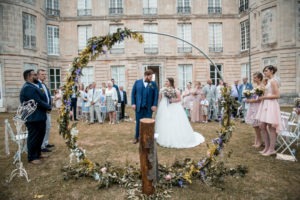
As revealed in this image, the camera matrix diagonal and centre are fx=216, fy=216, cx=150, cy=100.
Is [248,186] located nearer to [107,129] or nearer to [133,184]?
[133,184]

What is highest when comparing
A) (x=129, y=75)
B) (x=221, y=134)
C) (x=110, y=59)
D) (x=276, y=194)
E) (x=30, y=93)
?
(x=110, y=59)

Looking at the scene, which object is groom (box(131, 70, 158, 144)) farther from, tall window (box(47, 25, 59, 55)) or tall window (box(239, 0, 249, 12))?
tall window (box(239, 0, 249, 12))

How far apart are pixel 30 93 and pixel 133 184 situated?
2.95 metres

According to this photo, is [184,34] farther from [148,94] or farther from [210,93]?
[148,94]

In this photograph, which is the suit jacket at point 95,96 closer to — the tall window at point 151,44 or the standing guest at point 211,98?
the standing guest at point 211,98

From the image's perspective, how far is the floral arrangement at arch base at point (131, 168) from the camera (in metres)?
3.90

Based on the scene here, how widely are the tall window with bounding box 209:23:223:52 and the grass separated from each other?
14329 millimetres

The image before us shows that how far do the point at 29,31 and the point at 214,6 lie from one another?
15515mm

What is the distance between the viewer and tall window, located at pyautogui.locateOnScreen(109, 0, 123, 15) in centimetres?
1917

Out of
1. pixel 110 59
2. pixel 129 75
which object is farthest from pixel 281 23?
pixel 110 59

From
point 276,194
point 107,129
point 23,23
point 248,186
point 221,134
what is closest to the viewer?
point 276,194

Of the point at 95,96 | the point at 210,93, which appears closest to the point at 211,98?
the point at 210,93

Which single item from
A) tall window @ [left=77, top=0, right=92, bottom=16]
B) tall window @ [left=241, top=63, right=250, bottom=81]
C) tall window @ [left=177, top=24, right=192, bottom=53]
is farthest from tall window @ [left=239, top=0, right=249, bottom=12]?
tall window @ [left=77, top=0, right=92, bottom=16]

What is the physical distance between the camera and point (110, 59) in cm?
1923
